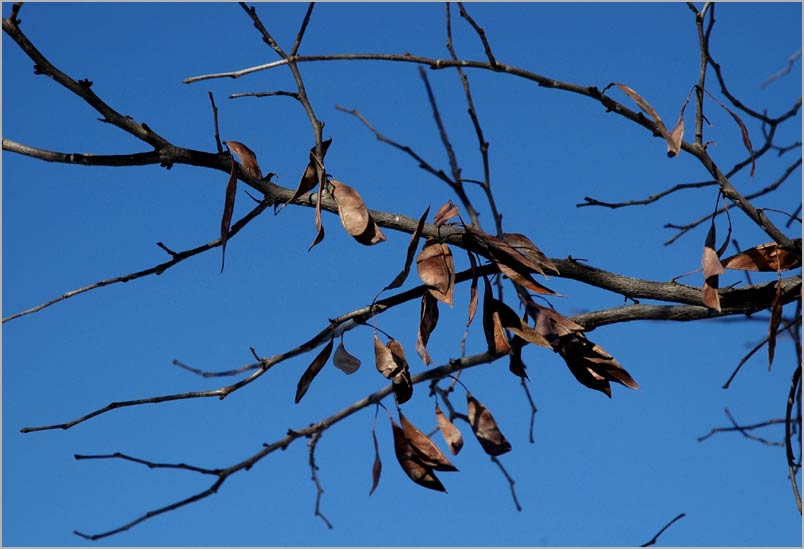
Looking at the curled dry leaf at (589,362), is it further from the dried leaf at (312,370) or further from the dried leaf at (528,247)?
the dried leaf at (312,370)

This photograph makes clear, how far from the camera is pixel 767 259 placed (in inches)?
53.3

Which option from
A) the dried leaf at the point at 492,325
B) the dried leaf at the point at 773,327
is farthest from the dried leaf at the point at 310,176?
the dried leaf at the point at 773,327

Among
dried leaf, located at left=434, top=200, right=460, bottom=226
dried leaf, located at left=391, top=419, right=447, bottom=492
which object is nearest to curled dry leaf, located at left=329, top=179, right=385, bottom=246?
dried leaf, located at left=434, top=200, right=460, bottom=226

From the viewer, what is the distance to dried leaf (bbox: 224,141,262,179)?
1.41m

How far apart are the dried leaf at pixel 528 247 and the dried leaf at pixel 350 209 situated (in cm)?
23

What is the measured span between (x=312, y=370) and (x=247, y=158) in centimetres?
36

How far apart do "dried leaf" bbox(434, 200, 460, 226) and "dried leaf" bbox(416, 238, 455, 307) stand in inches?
2.3

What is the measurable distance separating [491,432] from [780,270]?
1.71ft

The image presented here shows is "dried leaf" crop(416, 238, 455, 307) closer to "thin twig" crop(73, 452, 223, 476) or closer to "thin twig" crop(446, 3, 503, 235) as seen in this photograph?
"thin twig" crop(446, 3, 503, 235)

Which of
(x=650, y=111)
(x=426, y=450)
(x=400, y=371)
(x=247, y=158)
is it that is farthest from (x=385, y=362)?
(x=650, y=111)

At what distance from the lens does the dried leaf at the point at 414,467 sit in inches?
53.1

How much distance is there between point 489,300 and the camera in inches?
52.9

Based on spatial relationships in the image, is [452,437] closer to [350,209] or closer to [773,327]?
[350,209]

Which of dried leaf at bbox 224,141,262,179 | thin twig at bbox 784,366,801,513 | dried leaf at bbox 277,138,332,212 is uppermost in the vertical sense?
dried leaf at bbox 224,141,262,179
